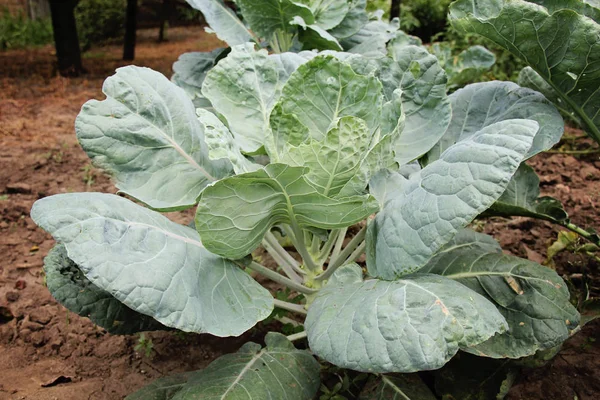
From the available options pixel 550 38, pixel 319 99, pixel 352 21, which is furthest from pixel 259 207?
pixel 352 21

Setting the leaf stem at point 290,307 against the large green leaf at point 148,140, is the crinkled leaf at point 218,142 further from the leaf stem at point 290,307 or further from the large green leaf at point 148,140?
the leaf stem at point 290,307

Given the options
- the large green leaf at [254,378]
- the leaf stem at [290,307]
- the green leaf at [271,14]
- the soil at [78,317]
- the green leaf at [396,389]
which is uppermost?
the green leaf at [271,14]

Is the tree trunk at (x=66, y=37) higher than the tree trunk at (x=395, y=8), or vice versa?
the tree trunk at (x=395, y=8)

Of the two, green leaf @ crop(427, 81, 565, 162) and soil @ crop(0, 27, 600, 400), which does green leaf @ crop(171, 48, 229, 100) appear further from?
green leaf @ crop(427, 81, 565, 162)

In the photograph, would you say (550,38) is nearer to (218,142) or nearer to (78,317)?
(218,142)

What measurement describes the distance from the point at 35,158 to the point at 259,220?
Result: 2.65 metres

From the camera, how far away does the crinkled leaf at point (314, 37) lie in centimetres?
257

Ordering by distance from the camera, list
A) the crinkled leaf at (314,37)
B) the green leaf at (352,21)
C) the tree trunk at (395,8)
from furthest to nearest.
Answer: the tree trunk at (395,8)
the green leaf at (352,21)
the crinkled leaf at (314,37)

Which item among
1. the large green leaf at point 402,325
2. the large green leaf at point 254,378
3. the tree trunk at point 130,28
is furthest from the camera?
the tree trunk at point 130,28

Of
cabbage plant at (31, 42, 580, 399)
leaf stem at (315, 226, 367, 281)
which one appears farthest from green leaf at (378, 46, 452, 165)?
leaf stem at (315, 226, 367, 281)

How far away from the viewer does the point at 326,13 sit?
112 inches

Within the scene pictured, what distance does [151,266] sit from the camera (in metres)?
1.29

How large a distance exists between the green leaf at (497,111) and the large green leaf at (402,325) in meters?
0.64

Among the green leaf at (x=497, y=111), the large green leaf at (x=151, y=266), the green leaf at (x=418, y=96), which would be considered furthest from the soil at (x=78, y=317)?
the green leaf at (x=418, y=96)
